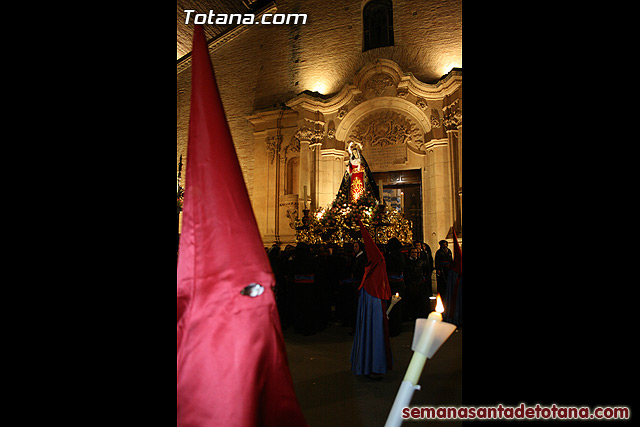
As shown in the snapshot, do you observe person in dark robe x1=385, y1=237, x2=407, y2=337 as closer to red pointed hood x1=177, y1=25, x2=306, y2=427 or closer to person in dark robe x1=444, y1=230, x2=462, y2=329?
person in dark robe x1=444, y1=230, x2=462, y2=329

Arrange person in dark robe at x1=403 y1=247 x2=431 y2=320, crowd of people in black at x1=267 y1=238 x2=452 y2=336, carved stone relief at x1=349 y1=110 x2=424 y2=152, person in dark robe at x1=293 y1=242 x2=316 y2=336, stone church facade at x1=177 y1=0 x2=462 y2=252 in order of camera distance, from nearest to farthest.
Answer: crowd of people in black at x1=267 y1=238 x2=452 y2=336 < person in dark robe at x1=293 y1=242 x2=316 y2=336 < person in dark robe at x1=403 y1=247 x2=431 y2=320 < stone church facade at x1=177 y1=0 x2=462 y2=252 < carved stone relief at x1=349 y1=110 x2=424 y2=152

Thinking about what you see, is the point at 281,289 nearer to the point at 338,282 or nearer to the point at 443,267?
the point at 338,282

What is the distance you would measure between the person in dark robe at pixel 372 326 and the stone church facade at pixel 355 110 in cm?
576

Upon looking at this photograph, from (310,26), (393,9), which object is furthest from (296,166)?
(393,9)

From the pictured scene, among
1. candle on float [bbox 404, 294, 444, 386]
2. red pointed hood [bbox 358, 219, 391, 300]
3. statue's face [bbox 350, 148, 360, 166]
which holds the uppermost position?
statue's face [bbox 350, 148, 360, 166]

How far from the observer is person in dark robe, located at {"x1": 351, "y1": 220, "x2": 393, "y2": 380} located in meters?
3.96

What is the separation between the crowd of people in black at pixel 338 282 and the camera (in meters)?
5.93

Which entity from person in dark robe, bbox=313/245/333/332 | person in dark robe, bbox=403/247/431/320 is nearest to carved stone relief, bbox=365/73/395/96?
person in dark robe, bbox=403/247/431/320

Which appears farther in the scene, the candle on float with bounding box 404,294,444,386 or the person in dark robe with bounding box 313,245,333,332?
the person in dark robe with bounding box 313,245,333,332

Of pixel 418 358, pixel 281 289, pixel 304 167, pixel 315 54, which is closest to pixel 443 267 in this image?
pixel 281 289

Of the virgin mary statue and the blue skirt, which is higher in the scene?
the virgin mary statue

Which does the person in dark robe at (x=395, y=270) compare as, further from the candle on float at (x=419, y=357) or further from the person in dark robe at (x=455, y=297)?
the candle on float at (x=419, y=357)

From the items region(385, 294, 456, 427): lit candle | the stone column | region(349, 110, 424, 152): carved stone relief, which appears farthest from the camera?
the stone column

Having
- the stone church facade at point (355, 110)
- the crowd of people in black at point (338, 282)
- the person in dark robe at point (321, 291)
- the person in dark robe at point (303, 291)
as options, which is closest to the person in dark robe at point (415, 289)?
the crowd of people in black at point (338, 282)
